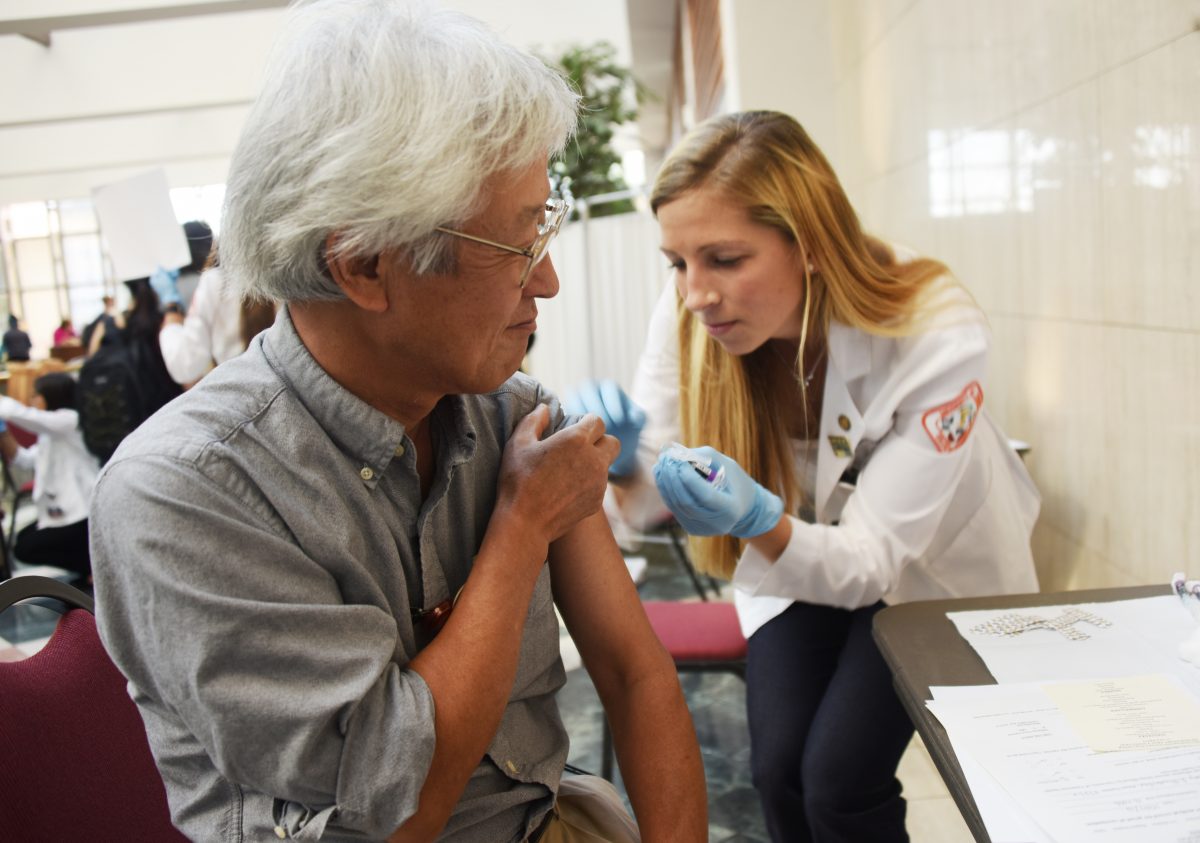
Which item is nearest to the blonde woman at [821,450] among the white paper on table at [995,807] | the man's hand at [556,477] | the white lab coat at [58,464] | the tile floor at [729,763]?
the man's hand at [556,477]

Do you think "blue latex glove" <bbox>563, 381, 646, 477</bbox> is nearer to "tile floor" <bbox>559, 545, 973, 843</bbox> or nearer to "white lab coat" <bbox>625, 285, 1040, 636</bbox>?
"white lab coat" <bbox>625, 285, 1040, 636</bbox>

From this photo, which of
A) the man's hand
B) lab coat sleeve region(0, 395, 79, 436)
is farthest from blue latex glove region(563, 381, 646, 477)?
lab coat sleeve region(0, 395, 79, 436)

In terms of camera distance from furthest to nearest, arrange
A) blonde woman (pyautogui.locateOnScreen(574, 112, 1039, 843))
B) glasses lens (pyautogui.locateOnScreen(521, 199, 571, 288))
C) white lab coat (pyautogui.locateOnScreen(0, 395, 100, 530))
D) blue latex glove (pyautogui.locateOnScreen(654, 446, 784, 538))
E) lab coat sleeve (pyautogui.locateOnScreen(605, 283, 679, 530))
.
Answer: white lab coat (pyautogui.locateOnScreen(0, 395, 100, 530))
lab coat sleeve (pyautogui.locateOnScreen(605, 283, 679, 530))
blonde woman (pyautogui.locateOnScreen(574, 112, 1039, 843))
blue latex glove (pyautogui.locateOnScreen(654, 446, 784, 538))
glasses lens (pyautogui.locateOnScreen(521, 199, 571, 288))

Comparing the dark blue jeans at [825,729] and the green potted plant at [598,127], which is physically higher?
the green potted plant at [598,127]

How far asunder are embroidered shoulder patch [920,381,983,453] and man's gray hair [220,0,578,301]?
92 centimetres

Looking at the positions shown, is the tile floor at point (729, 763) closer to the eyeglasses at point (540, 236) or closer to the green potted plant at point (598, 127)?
the eyeglasses at point (540, 236)

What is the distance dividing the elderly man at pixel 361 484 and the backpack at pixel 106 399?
3.21 meters

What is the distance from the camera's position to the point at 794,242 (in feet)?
5.47

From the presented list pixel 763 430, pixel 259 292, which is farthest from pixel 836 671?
pixel 259 292

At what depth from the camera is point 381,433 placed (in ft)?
3.17

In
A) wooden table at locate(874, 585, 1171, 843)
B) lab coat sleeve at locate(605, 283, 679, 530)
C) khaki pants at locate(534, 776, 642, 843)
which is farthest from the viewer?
lab coat sleeve at locate(605, 283, 679, 530)

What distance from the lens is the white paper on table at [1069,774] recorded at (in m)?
0.75

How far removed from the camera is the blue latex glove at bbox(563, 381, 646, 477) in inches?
68.9

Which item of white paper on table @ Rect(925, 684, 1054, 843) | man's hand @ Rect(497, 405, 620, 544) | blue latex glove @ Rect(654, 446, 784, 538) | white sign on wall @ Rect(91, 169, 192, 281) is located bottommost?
white paper on table @ Rect(925, 684, 1054, 843)
